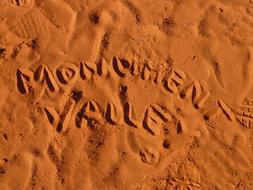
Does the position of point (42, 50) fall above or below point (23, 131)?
above

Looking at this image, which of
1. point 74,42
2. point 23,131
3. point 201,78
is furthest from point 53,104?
point 201,78

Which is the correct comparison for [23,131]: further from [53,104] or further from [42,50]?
[42,50]

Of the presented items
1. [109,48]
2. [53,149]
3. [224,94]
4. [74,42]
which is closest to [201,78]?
[224,94]

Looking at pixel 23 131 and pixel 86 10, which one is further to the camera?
pixel 86 10

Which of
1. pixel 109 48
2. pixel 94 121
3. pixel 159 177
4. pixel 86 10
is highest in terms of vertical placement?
pixel 86 10

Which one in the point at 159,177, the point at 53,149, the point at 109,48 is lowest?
the point at 159,177

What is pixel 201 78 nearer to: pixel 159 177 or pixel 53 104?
pixel 159 177

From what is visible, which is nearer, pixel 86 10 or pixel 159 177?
pixel 159 177
